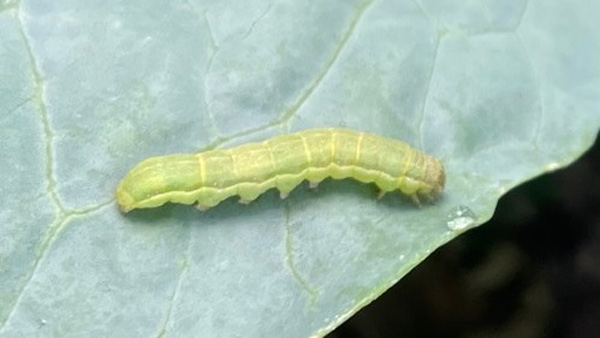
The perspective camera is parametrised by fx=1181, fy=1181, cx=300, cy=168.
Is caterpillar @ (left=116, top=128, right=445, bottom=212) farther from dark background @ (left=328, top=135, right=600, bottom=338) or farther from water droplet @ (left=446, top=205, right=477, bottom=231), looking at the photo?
dark background @ (left=328, top=135, right=600, bottom=338)

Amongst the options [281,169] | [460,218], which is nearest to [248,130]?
[281,169]

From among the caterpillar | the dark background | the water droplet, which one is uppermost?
the caterpillar

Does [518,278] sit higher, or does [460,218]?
[460,218]

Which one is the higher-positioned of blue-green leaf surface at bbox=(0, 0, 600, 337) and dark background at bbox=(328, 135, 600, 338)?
blue-green leaf surface at bbox=(0, 0, 600, 337)

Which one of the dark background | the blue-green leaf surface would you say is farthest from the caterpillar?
the dark background

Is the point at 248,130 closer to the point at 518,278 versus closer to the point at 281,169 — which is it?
the point at 281,169

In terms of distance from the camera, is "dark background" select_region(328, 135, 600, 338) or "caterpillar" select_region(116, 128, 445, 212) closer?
"caterpillar" select_region(116, 128, 445, 212)

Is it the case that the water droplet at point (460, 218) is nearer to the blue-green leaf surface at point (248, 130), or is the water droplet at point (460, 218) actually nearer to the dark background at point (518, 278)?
the blue-green leaf surface at point (248, 130)
